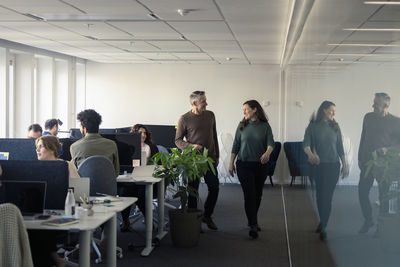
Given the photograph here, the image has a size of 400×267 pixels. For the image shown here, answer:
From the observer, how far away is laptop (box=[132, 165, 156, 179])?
5.88 meters

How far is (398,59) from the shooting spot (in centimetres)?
67

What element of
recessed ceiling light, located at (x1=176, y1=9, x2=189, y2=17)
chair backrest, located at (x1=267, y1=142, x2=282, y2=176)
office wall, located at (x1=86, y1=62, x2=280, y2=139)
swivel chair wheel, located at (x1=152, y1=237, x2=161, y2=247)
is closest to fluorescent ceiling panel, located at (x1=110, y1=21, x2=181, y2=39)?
recessed ceiling light, located at (x1=176, y1=9, x2=189, y2=17)

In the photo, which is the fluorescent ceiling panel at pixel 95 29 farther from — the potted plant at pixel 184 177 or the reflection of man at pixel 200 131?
the potted plant at pixel 184 177

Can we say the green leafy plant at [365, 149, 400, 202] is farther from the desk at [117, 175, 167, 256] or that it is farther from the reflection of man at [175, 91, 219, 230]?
the reflection of man at [175, 91, 219, 230]

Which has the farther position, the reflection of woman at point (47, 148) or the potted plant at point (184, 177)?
the potted plant at point (184, 177)

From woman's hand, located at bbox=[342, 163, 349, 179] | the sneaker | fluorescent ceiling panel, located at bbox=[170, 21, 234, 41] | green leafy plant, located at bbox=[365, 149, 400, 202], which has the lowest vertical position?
the sneaker

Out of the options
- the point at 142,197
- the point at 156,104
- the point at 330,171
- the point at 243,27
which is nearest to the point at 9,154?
the point at 142,197

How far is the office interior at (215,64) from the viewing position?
909mm

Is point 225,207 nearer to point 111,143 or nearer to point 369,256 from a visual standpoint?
point 111,143

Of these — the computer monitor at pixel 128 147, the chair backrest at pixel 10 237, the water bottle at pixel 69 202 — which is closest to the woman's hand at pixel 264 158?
the computer monitor at pixel 128 147

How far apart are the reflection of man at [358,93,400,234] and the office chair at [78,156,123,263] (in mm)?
3944

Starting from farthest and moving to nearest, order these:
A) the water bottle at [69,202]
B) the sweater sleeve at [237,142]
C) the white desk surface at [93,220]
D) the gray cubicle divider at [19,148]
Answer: the sweater sleeve at [237,142], the gray cubicle divider at [19,148], the water bottle at [69,202], the white desk surface at [93,220]

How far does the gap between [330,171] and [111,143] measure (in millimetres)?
→ 3918

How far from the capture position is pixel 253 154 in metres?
5.97
